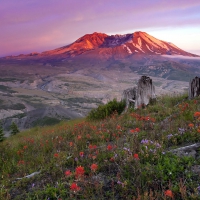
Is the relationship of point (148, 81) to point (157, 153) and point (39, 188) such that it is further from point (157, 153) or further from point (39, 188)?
point (39, 188)

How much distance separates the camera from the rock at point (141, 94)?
44.3 feet

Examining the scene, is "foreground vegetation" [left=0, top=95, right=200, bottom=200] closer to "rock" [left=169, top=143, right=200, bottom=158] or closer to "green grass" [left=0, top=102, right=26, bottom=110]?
"rock" [left=169, top=143, right=200, bottom=158]

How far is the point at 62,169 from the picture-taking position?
4605mm

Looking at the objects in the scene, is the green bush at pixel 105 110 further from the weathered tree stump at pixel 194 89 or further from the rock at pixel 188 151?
the rock at pixel 188 151

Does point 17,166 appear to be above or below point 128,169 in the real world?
below

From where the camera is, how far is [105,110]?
12.9 meters

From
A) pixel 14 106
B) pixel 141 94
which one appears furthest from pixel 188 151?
pixel 14 106

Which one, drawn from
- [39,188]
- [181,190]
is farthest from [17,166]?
[181,190]

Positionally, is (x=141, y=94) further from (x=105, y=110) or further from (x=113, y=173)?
(x=113, y=173)

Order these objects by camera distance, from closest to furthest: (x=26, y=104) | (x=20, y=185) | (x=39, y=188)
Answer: (x=39, y=188) → (x=20, y=185) → (x=26, y=104)

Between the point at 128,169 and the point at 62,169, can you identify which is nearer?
the point at 128,169

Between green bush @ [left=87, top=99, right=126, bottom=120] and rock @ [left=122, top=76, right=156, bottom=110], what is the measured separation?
0.56 meters

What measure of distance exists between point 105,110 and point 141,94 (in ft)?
8.81

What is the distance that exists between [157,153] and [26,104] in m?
151
